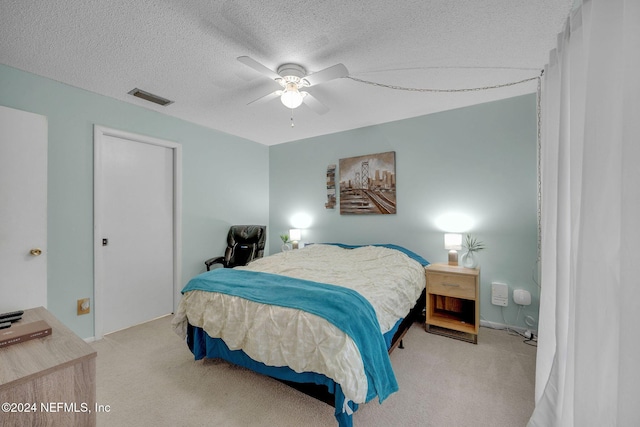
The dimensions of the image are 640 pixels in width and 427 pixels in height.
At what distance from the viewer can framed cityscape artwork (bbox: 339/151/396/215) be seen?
3471mm

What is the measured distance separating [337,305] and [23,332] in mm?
1412

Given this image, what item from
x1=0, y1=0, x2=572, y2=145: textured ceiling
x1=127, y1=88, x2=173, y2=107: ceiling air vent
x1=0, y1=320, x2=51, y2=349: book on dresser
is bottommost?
x1=0, y1=320, x2=51, y2=349: book on dresser

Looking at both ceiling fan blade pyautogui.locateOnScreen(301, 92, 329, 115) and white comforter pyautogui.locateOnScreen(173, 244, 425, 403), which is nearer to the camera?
white comforter pyautogui.locateOnScreen(173, 244, 425, 403)

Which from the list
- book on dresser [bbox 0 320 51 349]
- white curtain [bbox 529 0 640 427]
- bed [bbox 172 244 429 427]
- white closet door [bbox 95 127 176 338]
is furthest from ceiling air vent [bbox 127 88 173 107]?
white curtain [bbox 529 0 640 427]

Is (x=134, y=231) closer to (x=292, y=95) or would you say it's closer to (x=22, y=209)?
(x=22, y=209)

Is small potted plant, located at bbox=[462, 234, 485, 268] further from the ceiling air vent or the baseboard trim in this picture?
the ceiling air vent

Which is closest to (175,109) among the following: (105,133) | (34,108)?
(105,133)

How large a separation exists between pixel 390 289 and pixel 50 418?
186 centimetres

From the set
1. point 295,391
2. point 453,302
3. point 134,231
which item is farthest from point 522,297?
point 134,231

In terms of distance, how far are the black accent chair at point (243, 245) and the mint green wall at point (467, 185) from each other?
3.39ft

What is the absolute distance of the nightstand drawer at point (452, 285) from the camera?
8.18ft

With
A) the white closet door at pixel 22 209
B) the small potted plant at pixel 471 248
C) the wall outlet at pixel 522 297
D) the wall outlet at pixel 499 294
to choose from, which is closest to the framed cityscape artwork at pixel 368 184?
the small potted plant at pixel 471 248

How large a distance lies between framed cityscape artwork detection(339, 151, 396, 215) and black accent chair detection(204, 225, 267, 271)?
1258 mm

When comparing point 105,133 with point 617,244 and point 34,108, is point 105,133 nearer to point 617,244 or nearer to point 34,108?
point 34,108
